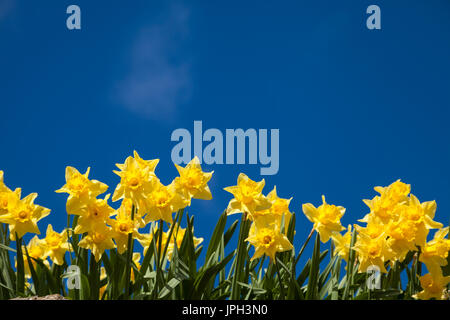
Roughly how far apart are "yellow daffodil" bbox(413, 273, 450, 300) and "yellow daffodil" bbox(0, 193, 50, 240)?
1851 mm

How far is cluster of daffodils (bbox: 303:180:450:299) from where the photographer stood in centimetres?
214

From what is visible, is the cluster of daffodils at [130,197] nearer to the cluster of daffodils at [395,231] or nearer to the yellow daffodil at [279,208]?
the yellow daffodil at [279,208]

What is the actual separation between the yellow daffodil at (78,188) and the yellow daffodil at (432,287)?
62.0 inches

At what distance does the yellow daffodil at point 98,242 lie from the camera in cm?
202

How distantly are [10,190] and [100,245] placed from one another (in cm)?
60

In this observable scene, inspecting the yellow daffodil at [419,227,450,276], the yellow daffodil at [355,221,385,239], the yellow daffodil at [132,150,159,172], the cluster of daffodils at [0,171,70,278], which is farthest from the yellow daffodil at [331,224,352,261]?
the cluster of daffodils at [0,171,70,278]

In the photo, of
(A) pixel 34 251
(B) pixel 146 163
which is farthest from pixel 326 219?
(A) pixel 34 251

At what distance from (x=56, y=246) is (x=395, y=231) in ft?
5.45

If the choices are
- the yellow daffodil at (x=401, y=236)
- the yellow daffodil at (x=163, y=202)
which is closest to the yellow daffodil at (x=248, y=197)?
the yellow daffodil at (x=163, y=202)

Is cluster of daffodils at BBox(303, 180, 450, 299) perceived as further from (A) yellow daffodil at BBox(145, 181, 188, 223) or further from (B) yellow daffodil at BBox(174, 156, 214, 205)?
(A) yellow daffodil at BBox(145, 181, 188, 223)

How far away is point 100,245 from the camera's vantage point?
2.04m
